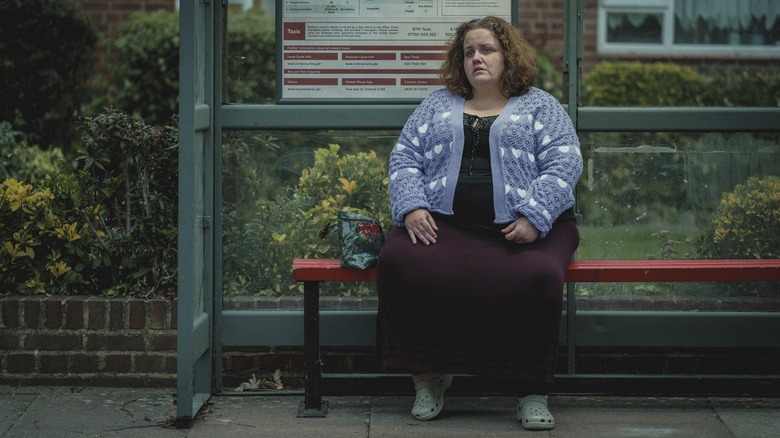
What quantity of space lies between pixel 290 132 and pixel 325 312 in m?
0.83

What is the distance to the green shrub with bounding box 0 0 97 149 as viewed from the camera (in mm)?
9344

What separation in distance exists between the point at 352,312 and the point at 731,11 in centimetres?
225

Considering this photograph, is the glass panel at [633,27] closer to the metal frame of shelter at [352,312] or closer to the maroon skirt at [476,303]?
the metal frame of shelter at [352,312]

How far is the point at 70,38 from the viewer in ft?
32.0

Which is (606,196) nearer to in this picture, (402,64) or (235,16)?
(402,64)

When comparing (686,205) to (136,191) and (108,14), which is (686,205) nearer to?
(136,191)

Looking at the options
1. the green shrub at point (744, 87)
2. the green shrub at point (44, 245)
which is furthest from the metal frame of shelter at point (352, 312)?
the green shrub at point (44, 245)

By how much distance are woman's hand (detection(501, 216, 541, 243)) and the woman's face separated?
2.07 feet

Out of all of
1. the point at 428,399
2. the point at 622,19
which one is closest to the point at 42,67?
the point at 622,19

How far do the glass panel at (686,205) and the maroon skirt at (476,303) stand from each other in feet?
2.30

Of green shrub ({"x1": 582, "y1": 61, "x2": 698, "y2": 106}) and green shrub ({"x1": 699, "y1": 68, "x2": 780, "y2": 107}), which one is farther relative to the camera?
green shrub ({"x1": 582, "y1": 61, "x2": 698, "y2": 106})

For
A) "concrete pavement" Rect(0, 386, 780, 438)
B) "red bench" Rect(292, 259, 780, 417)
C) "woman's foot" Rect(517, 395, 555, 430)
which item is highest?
"red bench" Rect(292, 259, 780, 417)

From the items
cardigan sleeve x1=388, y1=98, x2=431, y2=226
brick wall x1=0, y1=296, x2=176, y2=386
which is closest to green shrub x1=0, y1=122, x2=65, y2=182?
brick wall x1=0, y1=296, x2=176, y2=386

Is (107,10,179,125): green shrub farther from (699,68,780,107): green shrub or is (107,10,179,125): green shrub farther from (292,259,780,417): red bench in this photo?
(292,259,780,417): red bench
